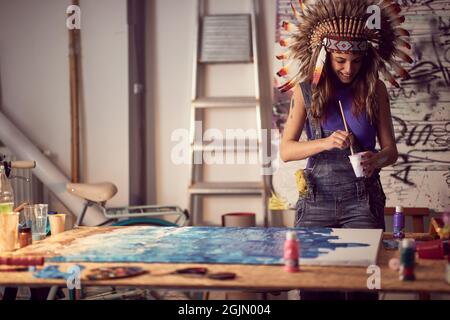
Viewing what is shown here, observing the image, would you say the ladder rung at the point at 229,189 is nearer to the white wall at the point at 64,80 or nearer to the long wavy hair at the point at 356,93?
the white wall at the point at 64,80

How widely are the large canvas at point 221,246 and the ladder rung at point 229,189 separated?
1446mm

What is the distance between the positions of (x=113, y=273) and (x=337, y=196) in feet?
3.59

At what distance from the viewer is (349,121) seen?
2752 millimetres

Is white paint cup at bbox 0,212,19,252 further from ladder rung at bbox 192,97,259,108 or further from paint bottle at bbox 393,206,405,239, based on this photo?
ladder rung at bbox 192,97,259,108

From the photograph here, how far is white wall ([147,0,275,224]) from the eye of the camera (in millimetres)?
4238

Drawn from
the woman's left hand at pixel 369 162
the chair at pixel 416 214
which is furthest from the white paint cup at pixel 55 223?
the chair at pixel 416 214

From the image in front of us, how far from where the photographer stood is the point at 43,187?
14.5 ft

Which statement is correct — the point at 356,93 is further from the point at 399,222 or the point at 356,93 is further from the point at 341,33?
the point at 399,222

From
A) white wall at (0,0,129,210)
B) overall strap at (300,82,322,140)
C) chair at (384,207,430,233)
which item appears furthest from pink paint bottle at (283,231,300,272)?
white wall at (0,0,129,210)

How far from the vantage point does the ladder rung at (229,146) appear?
415 cm

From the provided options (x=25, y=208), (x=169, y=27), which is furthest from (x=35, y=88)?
(x=25, y=208)

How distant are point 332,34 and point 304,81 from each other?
0.22 m

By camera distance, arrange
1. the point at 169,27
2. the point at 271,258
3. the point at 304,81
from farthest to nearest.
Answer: the point at 169,27
the point at 304,81
the point at 271,258
